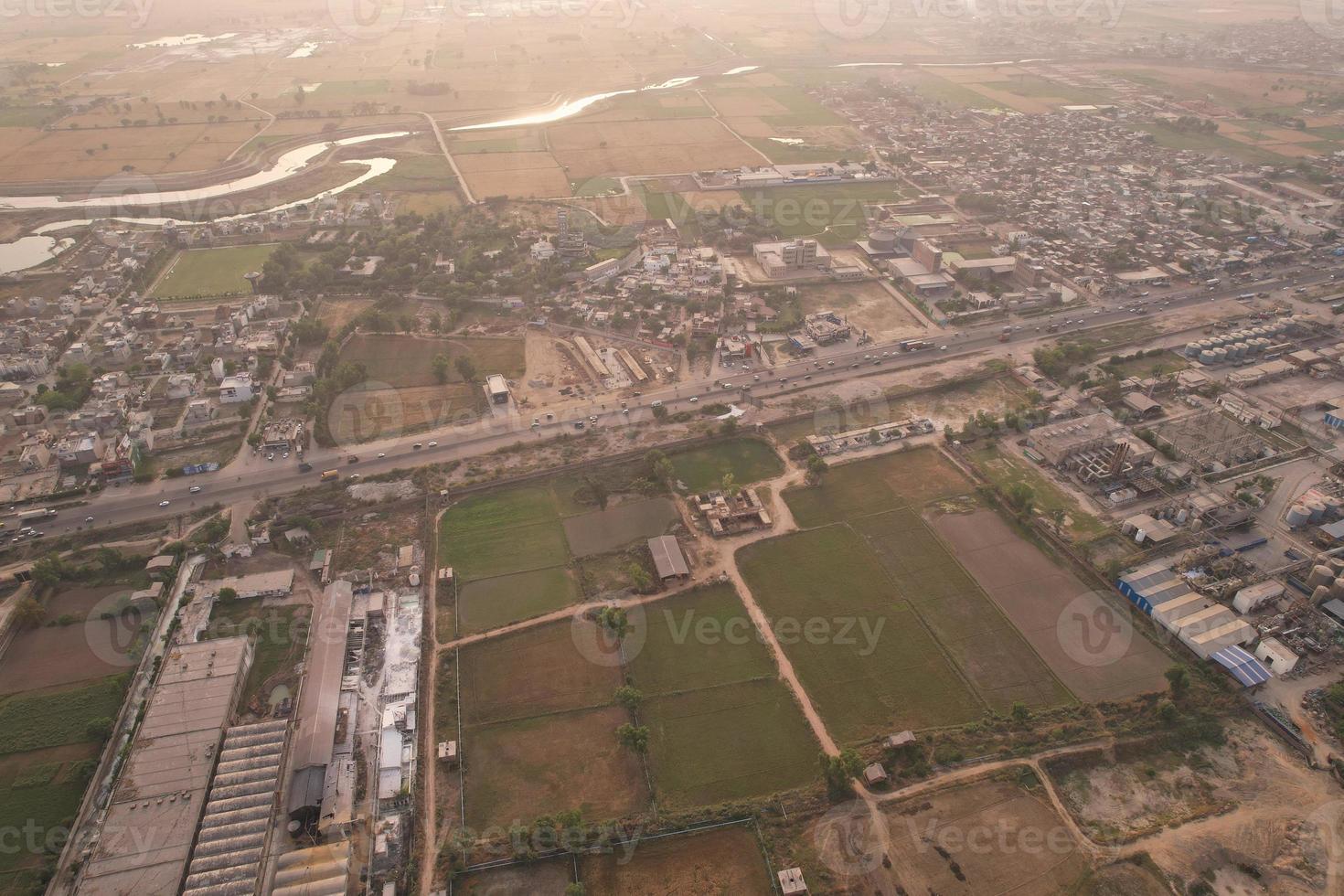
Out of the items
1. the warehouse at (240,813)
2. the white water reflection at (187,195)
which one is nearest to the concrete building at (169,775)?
the warehouse at (240,813)

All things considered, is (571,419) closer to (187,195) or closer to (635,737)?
(635,737)

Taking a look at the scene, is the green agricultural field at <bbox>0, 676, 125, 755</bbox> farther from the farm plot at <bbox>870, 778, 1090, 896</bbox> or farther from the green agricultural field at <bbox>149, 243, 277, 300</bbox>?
the green agricultural field at <bbox>149, 243, 277, 300</bbox>

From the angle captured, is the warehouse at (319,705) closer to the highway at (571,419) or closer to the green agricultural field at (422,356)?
the highway at (571,419)

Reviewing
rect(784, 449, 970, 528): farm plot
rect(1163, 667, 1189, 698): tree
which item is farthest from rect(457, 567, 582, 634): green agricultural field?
rect(1163, 667, 1189, 698): tree

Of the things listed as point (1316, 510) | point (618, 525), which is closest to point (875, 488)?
point (618, 525)

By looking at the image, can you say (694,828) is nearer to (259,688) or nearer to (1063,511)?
(259,688)

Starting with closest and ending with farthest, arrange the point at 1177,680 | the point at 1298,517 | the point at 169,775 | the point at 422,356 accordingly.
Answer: the point at 169,775, the point at 1177,680, the point at 1298,517, the point at 422,356
